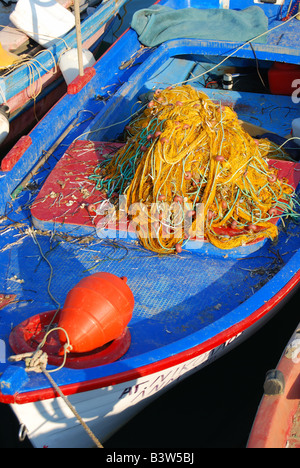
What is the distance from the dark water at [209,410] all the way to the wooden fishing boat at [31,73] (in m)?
4.21

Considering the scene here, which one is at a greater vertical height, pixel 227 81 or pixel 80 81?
pixel 80 81

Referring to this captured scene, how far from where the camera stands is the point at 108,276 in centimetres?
325

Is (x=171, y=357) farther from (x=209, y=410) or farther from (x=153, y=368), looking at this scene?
(x=209, y=410)

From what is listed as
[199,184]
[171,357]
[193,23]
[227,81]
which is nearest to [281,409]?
[171,357]

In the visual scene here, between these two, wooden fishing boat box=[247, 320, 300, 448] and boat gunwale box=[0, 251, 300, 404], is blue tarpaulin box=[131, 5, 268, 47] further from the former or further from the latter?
wooden fishing boat box=[247, 320, 300, 448]

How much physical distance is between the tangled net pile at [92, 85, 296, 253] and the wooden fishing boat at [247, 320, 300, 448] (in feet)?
3.60

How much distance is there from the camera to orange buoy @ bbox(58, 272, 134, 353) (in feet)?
10.1

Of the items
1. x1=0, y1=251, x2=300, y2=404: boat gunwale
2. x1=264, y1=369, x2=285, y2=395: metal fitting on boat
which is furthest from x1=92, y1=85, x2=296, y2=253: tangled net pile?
x1=264, y1=369, x2=285, y2=395: metal fitting on boat

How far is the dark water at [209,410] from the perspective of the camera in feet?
13.5

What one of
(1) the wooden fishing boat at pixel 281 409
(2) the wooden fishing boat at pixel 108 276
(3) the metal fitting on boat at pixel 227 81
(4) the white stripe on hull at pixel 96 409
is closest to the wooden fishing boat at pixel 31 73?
(2) the wooden fishing boat at pixel 108 276

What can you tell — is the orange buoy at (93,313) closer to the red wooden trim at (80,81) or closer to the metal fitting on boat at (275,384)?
the metal fitting on boat at (275,384)

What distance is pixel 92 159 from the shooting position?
16.2 ft

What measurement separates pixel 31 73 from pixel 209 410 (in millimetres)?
5198
